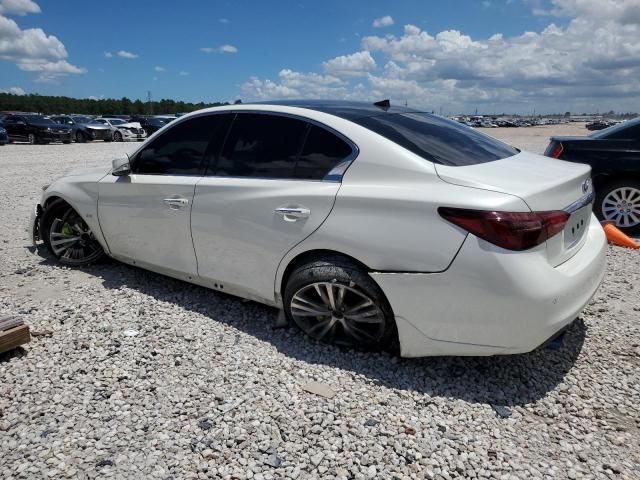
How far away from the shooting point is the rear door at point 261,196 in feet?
9.88

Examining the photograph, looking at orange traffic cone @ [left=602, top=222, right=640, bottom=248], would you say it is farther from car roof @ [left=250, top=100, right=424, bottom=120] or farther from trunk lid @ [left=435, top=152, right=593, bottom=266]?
car roof @ [left=250, top=100, right=424, bottom=120]

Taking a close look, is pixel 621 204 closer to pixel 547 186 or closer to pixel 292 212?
pixel 547 186

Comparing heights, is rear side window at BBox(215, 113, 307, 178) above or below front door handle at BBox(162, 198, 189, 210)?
above

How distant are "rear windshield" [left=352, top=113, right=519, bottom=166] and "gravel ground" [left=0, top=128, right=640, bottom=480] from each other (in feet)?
4.31

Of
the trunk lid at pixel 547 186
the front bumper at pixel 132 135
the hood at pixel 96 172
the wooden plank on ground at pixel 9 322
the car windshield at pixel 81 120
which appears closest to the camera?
the trunk lid at pixel 547 186

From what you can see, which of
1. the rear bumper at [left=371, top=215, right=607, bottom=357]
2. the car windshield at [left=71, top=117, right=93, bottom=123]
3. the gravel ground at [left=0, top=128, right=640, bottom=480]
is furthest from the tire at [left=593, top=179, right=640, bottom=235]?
the car windshield at [left=71, top=117, right=93, bottom=123]

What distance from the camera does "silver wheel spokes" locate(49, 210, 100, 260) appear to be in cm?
473

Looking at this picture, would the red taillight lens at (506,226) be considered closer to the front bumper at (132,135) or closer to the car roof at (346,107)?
the car roof at (346,107)

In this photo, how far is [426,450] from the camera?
2334mm

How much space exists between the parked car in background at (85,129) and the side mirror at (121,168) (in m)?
26.7

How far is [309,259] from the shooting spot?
3059 mm

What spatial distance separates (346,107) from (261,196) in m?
0.94

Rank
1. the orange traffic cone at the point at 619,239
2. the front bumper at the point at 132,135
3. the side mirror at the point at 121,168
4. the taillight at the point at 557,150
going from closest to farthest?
1. the side mirror at the point at 121,168
2. the orange traffic cone at the point at 619,239
3. the taillight at the point at 557,150
4. the front bumper at the point at 132,135

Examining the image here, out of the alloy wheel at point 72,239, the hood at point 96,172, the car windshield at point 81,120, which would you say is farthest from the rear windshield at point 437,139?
the car windshield at point 81,120
